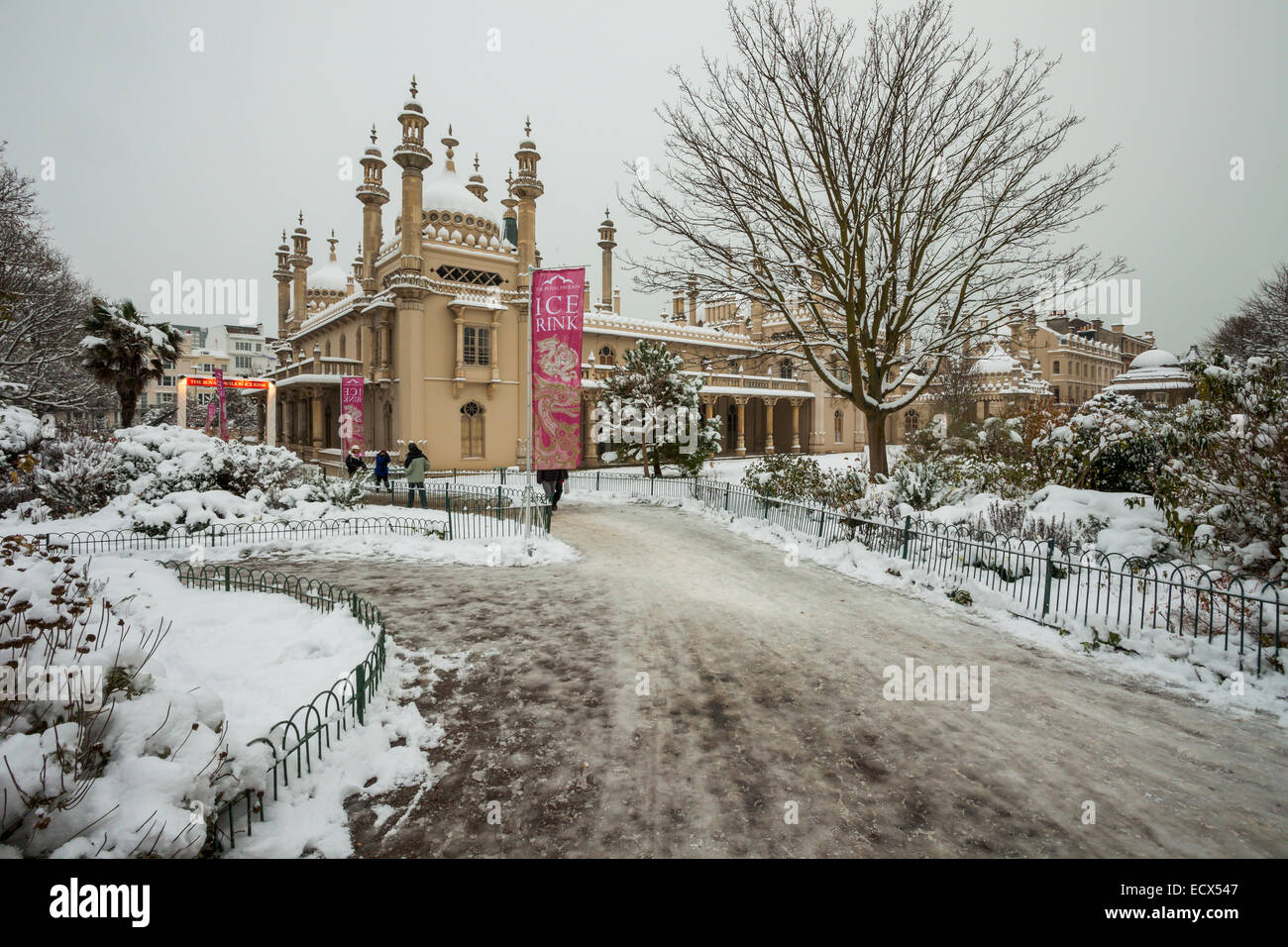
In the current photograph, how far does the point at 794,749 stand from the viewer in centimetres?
462

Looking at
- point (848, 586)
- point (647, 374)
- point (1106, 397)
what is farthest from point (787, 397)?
point (848, 586)

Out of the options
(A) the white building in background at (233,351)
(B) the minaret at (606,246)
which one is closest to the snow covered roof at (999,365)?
(B) the minaret at (606,246)

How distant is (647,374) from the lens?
79.9 feet

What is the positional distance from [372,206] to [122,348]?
12755 mm

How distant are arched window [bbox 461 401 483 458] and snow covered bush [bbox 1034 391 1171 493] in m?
22.5

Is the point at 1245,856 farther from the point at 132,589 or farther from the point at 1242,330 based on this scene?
the point at 1242,330

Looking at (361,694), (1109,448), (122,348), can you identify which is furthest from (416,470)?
(1109,448)

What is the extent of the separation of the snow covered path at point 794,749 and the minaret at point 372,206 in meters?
27.0

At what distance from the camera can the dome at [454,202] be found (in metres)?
27.7

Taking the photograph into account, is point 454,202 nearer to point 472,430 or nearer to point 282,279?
point 472,430

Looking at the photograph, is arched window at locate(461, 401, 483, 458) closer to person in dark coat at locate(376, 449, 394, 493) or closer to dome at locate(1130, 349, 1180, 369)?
person in dark coat at locate(376, 449, 394, 493)

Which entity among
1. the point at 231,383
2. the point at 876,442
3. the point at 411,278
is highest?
the point at 411,278

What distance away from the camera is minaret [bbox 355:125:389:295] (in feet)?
96.5

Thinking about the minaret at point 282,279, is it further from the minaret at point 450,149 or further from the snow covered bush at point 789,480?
the snow covered bush at point 789,480
